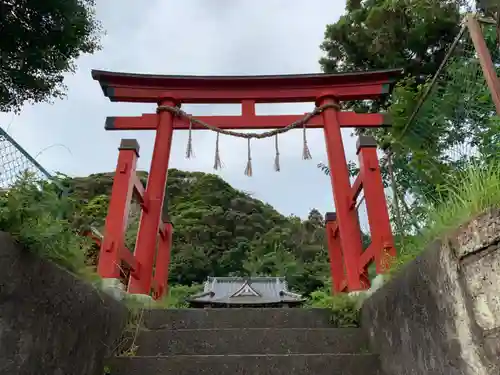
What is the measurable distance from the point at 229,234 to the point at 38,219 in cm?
1597

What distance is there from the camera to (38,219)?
1.34m

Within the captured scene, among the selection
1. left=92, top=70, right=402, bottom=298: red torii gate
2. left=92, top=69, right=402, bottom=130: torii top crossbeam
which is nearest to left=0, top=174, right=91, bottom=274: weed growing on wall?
left=92, top=70, right=402, bottom=298: red torii gate

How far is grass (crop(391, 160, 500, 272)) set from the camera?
47.9 inches

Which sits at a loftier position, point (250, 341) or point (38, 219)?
point (38, 219)

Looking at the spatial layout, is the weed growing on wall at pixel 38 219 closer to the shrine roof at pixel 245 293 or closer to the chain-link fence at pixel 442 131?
the chain-link fence at pixel 442 131

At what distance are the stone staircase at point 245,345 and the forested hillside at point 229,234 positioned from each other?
28.8ft

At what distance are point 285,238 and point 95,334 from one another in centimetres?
1564

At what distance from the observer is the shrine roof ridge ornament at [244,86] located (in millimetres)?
4273

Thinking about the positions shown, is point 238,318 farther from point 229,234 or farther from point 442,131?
point 229,234

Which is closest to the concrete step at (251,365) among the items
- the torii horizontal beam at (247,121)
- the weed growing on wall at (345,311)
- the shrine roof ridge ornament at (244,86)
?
the weed growing on wall at (345,311)

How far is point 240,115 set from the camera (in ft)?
14.3

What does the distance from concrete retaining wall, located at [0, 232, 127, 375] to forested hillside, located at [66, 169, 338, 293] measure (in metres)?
9.47

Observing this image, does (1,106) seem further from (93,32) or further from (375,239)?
(375,239)

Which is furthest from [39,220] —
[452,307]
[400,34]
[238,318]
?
[400,34]
